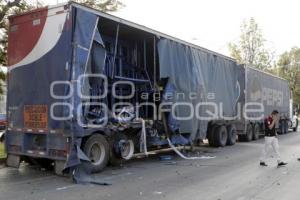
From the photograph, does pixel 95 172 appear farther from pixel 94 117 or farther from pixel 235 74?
pixel 235 74

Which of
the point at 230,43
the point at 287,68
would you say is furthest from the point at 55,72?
the point at 287,68

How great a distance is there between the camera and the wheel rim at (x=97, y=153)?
1088 cm

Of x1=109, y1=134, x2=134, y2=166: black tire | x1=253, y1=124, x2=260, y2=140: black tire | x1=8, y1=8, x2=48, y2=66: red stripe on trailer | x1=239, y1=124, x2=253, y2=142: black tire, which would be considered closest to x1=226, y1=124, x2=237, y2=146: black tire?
x1=239, y1=124, x2=253, y2=142: black tire

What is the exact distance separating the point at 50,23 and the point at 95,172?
3.80 m

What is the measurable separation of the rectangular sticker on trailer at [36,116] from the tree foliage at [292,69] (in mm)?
65088

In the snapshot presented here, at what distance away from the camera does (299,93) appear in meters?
73.0

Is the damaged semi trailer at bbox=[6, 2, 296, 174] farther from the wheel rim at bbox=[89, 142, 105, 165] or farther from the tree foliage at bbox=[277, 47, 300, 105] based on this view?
the tree foliage at bbox=[277, 47, 300, 105]

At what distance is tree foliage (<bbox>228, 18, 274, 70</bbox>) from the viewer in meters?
47.9

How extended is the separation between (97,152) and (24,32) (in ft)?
11.7

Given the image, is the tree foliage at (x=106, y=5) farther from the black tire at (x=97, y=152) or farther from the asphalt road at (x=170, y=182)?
the black tire at (x=97, y=152)

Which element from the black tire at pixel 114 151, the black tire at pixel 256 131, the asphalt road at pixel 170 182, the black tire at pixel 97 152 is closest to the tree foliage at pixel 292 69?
the black tire at pixel 256 131

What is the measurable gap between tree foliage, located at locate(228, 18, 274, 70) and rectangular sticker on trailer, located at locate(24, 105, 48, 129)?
39.2 meters

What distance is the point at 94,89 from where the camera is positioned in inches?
460

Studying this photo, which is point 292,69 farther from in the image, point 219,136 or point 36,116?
point 36,116
